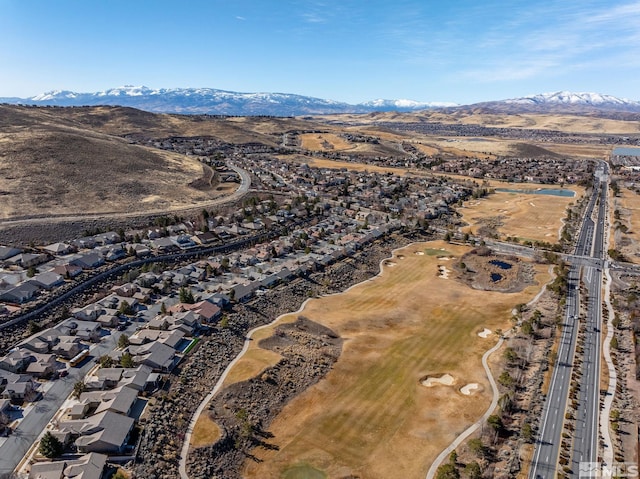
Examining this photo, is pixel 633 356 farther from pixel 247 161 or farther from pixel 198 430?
pixel 247 161

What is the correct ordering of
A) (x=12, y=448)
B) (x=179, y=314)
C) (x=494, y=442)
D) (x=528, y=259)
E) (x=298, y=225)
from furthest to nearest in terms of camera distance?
(x=298, y=225)
(x=528, y=259)
(x=179, y=314)
(x=494, y=442)
(x=12, y=448)

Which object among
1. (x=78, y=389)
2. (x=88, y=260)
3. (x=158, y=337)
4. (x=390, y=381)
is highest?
(x=88, y=260)

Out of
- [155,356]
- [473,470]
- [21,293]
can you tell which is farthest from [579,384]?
[21,293]

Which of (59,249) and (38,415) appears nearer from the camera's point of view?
(38,415)

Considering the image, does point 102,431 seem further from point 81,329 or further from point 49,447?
point 81,329

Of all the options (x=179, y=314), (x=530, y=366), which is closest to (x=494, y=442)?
(x=530, y=366)

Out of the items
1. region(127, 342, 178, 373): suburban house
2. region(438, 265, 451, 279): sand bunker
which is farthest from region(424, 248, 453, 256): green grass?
region(127, 342, 178, 373): suburban house
